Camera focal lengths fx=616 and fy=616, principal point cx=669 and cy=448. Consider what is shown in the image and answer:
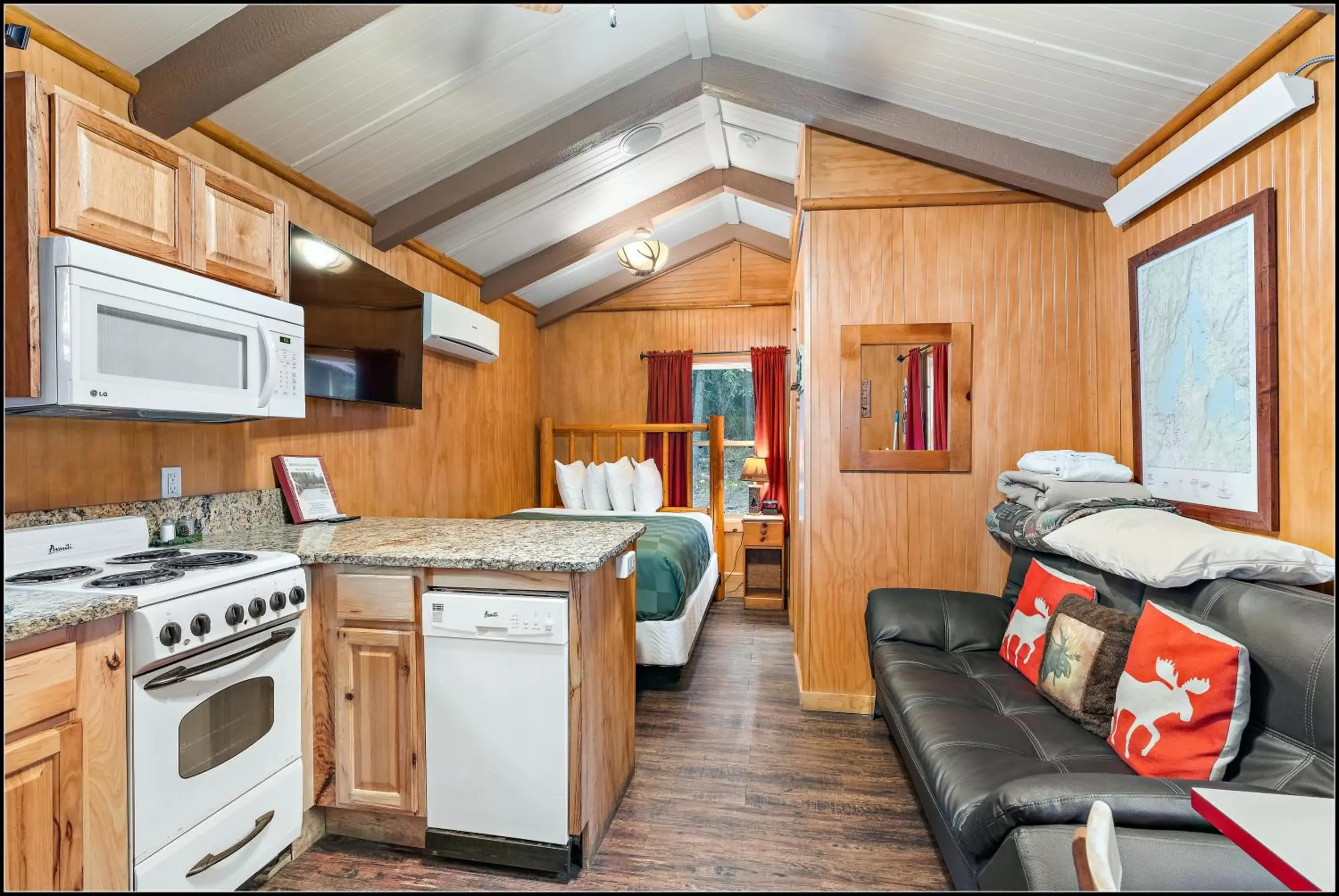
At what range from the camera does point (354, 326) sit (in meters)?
2.80

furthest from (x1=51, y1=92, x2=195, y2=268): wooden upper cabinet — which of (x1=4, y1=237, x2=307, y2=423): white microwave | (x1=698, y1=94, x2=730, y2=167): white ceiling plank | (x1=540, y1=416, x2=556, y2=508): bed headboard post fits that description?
(x1=540, y1=416, x2=556, y2=508): bed headboard post

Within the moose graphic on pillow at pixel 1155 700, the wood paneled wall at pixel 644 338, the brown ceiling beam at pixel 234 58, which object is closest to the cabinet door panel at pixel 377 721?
the brown ceiling beam at pixel 234 58

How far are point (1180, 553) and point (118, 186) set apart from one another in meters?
2.93

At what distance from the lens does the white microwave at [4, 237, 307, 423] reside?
4.70 ft

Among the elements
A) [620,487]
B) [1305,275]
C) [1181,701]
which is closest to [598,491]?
[620,487]

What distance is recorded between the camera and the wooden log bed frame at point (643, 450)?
504 cm

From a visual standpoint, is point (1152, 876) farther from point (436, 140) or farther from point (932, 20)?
point (436, 140)

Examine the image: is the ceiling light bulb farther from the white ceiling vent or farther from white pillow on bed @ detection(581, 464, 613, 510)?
white pillow on bed @ detection(581, 464, 613, 510)

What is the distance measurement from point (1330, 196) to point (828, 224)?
1.70m

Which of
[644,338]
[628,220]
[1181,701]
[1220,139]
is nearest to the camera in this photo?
[1181,701]

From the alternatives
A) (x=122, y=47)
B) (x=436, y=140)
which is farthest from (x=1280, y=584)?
(x=122, y=47)

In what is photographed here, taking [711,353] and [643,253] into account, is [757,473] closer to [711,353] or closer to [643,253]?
[711,353]

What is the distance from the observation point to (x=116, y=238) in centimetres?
157

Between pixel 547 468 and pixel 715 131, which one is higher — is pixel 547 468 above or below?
below
